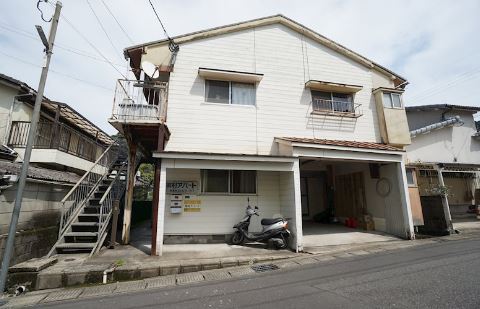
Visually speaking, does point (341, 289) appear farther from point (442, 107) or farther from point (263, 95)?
point (442, 107)

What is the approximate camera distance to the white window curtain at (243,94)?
373 inches

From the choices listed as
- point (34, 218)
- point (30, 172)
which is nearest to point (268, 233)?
point (34, 218)

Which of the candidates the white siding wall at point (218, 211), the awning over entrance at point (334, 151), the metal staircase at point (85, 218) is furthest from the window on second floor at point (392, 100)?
the metal staircase at point (85, 218)

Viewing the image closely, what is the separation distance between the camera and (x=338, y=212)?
11750 mm

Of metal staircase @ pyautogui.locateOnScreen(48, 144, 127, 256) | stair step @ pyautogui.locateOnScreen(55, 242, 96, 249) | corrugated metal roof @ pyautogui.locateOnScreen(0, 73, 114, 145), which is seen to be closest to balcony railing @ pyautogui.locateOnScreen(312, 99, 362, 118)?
metal staircase @ pyautogui.locateOnScreen(48, 144, 127, 256)

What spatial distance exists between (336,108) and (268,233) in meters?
6.17

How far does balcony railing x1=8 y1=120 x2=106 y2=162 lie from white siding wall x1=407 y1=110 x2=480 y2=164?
16384 millimetres

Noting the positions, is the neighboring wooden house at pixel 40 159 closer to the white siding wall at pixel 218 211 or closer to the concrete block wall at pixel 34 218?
the concrete block wall at pixel 34 218

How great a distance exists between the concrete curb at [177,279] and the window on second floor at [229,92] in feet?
18.7

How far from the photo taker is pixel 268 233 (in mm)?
7582

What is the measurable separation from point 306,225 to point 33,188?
9.81m

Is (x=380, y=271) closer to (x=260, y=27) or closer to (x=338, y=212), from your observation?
(x=338, y=212)

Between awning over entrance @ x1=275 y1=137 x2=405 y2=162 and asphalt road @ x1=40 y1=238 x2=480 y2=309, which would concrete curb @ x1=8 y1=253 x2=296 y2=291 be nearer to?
asphalt road @ x1=40 y1=238 x2=480 y2=309

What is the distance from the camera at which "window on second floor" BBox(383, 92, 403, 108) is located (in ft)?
35.2
